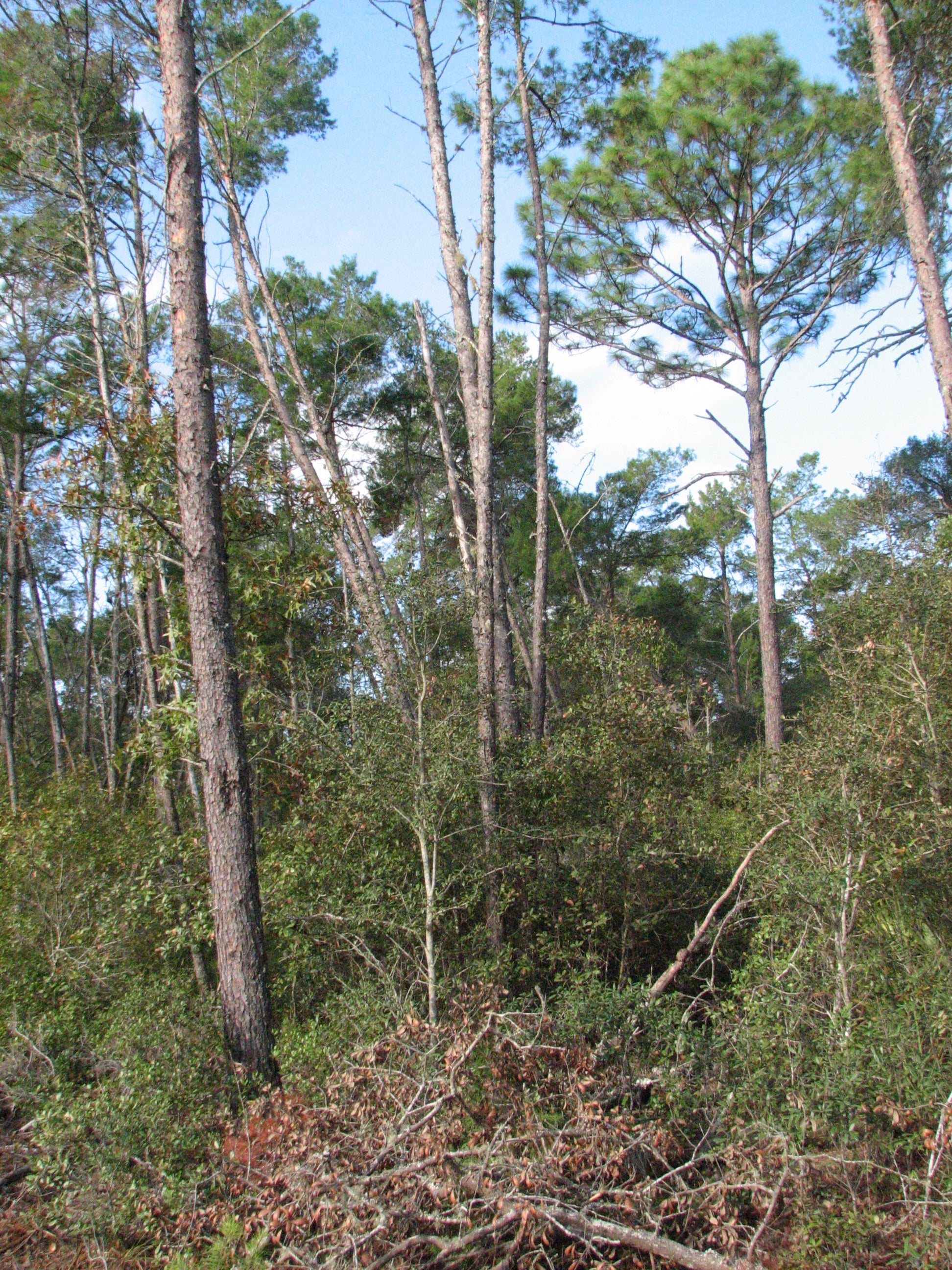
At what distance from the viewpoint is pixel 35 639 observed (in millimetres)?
20500

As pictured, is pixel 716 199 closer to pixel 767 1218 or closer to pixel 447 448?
pixel 447 448

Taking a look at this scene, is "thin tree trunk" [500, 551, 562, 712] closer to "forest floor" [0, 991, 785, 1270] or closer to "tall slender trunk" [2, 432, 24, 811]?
"forest floor" [0, 991, 785, 1270]

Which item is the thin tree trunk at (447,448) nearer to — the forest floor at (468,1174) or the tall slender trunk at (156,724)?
the tall slender trunk at (156,724)

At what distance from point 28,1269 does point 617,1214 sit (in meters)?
2.68

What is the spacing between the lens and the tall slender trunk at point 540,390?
9.45 m

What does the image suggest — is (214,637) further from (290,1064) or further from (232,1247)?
(232,1247)

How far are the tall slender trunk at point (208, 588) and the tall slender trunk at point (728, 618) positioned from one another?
18.7m

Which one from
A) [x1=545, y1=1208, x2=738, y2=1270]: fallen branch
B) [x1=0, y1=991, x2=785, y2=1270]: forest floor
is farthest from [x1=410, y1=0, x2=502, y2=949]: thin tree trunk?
[x1=545, y1=1208, x2=738, y2=1270]: fallen branch

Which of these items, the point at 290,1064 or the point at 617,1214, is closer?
the point at 617,1214

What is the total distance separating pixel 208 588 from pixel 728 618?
20.1m

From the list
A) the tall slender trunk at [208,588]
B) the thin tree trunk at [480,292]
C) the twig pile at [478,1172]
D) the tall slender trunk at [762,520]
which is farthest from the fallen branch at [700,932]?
the tall slender trunk at [762,520]

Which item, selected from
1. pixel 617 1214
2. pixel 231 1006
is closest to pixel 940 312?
pixel 617 1214

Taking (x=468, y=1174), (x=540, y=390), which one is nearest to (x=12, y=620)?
(x=540, y=390)

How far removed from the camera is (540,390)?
1084 cm
